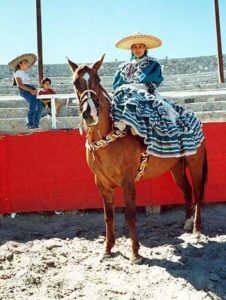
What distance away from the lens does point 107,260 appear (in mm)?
4922

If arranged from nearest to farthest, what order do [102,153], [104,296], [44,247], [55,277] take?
1. [104,296]
2. [55,277]
3. [102,153]
4. [44,247]

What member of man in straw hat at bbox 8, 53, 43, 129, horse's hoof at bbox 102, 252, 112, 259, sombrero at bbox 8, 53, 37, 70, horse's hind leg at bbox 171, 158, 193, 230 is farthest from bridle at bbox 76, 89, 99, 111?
sombrero at bbox 8, 53, 37, 70

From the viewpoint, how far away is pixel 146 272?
14.5 feet

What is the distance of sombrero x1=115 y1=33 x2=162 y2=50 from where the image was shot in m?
5.83

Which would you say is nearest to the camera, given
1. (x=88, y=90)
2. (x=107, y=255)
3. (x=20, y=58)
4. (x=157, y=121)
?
(x=88, y=90)

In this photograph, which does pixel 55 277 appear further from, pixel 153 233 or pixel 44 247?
pixel 153 233

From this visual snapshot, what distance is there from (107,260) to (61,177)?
89.1 inches

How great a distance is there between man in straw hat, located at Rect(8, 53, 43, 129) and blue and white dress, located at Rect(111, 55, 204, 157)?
2.68m

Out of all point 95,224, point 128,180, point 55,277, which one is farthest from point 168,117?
point 55,277

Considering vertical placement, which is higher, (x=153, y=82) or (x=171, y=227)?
(x=153, y=82)

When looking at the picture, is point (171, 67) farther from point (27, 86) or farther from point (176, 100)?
point (27, 86)

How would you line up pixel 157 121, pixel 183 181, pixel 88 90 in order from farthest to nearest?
pixel 183 181, pixel 157 121, pixel 88 90

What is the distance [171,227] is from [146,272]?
1.86 metres

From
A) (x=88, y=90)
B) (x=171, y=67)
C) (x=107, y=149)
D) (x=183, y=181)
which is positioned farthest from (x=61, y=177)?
(x=171, y=67)
